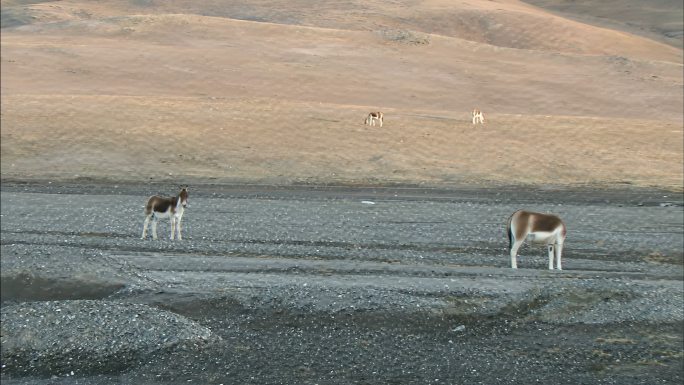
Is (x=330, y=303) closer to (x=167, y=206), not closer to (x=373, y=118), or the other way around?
(x=167, y=206)

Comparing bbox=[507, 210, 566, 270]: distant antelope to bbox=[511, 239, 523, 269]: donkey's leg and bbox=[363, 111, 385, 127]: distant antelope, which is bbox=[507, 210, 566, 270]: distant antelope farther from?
bbox=[363, 111, 385, 127]: distant antelope

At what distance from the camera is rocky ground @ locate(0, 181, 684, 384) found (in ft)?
45.2

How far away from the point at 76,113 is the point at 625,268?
24.5 metres

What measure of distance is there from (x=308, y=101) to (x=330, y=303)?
3073 centimetres

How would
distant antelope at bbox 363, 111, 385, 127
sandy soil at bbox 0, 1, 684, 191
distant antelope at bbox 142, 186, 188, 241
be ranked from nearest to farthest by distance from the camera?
distant antelope at bbox 142, 186, 188, 241 < sandy soil at bbox 0, 1, 684, 191 < distant antelope at bbox 363, 111, 385, 127

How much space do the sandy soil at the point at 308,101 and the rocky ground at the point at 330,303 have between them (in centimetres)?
758

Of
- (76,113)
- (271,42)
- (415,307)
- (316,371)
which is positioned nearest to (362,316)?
(415,307)

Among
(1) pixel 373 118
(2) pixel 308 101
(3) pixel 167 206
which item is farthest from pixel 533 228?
(2) pixel 308 101

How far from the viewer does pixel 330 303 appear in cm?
1573

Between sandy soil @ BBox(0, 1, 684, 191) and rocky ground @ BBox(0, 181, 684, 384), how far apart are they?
758cm

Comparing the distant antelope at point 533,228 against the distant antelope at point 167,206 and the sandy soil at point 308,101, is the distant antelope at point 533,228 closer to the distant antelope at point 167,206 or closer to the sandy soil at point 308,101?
the distant antelope at point 167,206

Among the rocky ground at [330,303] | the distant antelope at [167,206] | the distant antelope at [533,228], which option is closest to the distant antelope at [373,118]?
the rocky ground at [330,303]

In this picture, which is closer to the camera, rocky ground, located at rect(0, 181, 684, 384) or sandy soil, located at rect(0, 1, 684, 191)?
rocky ground, located at rect(0, 181, 684, 384)

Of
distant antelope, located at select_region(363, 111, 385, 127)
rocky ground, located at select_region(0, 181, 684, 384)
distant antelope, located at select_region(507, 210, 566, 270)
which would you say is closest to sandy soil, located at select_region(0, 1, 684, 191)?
distant antelope, located at select_region(363, 111, 385, 127)
